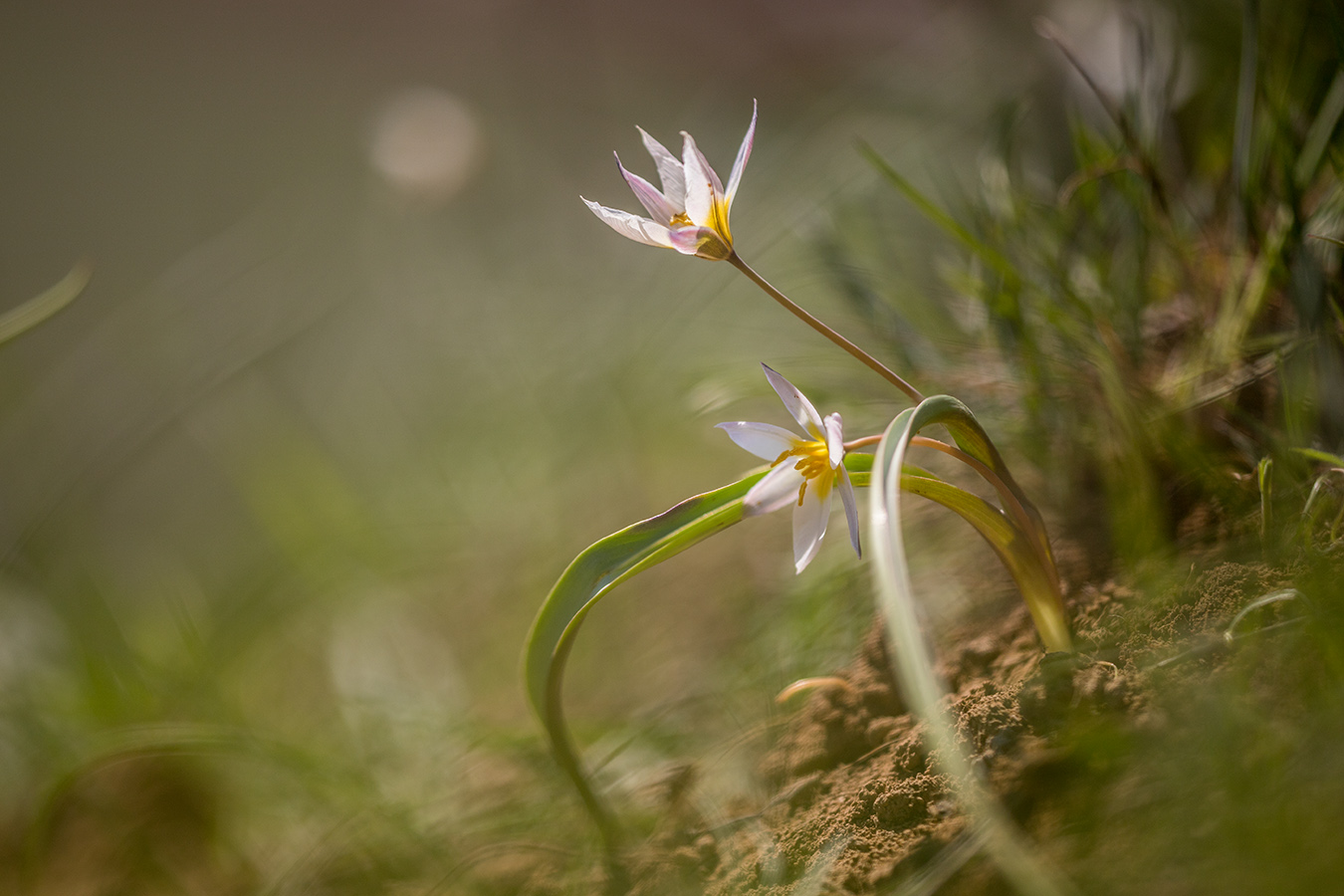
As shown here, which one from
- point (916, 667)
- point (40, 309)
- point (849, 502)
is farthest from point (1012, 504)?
point (40, 309)

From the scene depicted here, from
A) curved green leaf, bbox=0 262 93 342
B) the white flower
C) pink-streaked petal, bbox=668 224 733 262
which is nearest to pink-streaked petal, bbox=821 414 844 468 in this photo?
the white flower

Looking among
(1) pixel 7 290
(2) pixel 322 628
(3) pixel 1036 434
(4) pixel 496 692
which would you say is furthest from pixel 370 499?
(1) pixel 7 290

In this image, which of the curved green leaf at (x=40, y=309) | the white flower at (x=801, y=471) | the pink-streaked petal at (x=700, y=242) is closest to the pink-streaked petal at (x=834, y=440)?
the white flower at (x=801, y=471)

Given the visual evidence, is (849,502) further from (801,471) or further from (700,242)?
(700,242)

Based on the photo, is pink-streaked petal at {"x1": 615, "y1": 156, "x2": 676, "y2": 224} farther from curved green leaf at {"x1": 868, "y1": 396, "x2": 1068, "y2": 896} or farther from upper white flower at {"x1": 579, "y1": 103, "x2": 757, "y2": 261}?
curved green leaf at {"x1": 868, "y1": 396, "x2": 1068, "y2": 896}

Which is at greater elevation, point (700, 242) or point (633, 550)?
point (700, 242)

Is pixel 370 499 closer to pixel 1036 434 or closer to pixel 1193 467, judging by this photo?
pixel 1036 434
